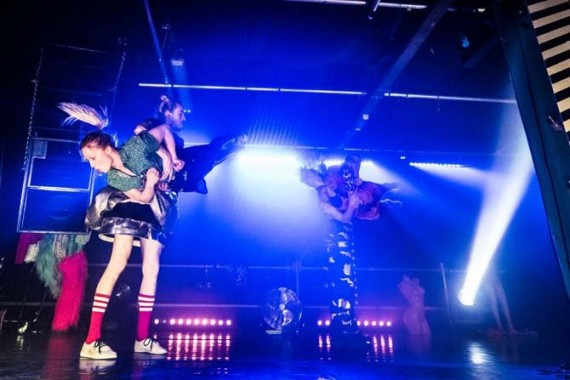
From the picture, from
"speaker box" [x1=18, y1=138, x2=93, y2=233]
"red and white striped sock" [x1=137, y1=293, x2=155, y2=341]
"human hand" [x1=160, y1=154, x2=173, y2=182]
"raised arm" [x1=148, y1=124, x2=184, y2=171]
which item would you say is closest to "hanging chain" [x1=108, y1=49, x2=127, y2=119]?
"speaker box" [x1=18, y1=138, x2=93, y2=233]

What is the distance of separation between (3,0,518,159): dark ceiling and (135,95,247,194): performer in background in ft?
4.34

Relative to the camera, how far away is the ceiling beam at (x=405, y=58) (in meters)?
3.56

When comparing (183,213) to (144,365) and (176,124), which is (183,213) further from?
(144,365)

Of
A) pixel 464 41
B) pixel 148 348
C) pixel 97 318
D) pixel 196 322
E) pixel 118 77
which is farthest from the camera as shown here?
pixel 196 322

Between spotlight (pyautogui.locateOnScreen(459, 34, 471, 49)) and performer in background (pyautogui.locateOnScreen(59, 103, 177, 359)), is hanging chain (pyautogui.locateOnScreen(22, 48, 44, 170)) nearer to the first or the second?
performer in background (pyautogui.locateOnScreen(59, 103, 177, 359))

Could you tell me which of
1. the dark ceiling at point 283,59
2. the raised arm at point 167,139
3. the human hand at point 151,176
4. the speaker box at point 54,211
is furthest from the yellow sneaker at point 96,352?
the dark ceiling at point 283,59

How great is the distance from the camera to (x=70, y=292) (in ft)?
15.9

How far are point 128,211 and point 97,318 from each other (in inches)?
32.7

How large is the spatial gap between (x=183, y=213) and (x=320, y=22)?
15.8ft

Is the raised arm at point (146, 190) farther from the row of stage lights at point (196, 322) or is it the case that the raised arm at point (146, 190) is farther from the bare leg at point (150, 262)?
the row of stage lights at point (196, 322)

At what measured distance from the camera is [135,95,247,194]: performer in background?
306cm

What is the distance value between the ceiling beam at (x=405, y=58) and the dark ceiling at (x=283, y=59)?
0.02m

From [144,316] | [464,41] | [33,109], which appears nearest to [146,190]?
[144,316]

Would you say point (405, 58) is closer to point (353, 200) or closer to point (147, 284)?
point (353, 200)
